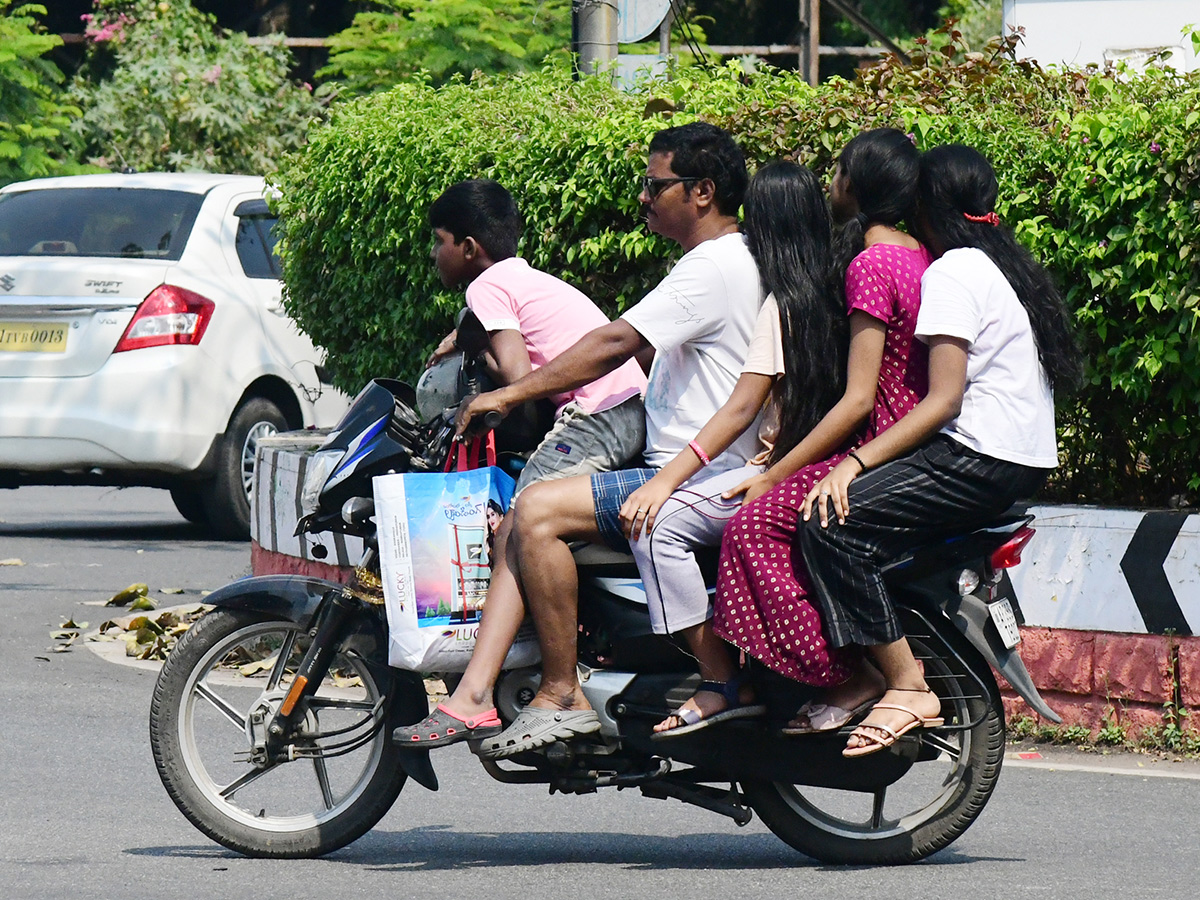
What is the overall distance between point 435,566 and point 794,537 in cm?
92

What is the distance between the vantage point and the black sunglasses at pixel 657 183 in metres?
4.83

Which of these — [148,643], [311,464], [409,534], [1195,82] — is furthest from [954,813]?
[148,643]

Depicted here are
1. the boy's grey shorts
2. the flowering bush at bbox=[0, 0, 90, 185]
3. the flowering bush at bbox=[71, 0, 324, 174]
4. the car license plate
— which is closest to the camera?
the boy's grey shorts

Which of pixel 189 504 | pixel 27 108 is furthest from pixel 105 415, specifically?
pixel 27 108

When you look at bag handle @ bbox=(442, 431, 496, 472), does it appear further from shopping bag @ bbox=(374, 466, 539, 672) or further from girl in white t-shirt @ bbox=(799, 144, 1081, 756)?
girl in white t-shirt @ bbox=(799, 144, 1081, 756)

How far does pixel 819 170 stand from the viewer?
694cm

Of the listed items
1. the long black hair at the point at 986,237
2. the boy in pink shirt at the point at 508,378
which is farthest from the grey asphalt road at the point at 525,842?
the long black hair at the point at 986,237

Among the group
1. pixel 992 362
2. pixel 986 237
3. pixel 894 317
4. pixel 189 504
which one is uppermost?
pixel 986 237

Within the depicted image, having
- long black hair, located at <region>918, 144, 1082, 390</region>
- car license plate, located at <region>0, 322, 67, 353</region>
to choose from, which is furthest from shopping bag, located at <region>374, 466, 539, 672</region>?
car license plate, located at <region>0, 322, 67, 353</region>

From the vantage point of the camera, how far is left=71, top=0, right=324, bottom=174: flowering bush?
18.3 m

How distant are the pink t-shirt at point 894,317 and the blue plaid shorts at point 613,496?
1.95ft

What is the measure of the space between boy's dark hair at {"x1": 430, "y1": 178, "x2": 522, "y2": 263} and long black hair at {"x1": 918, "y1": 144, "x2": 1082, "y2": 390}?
1183 millimetres

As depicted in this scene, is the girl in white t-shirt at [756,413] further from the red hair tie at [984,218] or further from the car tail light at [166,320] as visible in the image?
the car tail light at [166,320]

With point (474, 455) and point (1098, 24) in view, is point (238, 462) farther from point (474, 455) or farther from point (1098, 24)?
point (1098, 24)
